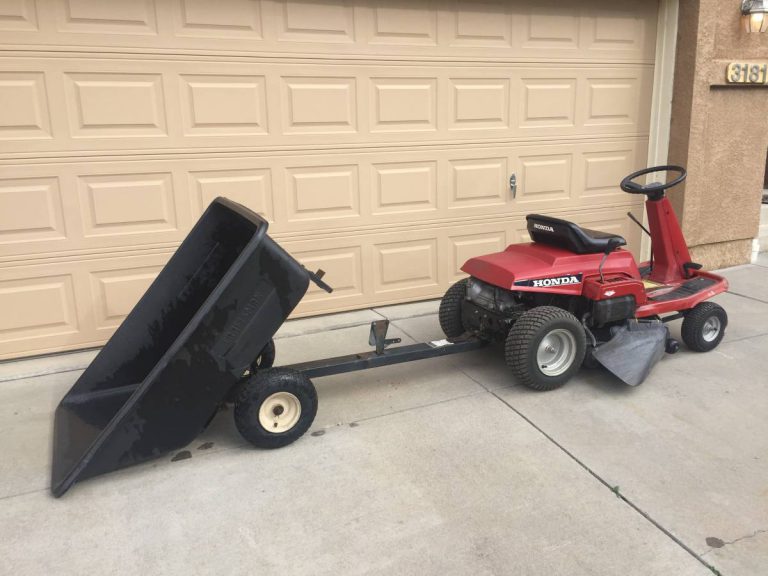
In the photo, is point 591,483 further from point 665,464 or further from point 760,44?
point 760,44

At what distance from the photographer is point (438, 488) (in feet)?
9.79

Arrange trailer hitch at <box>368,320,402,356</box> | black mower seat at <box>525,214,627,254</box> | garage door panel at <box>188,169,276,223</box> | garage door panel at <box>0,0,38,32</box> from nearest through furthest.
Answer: trailer hitch at <box>368,320,402,356</box>
black mower seat at <box>525,214,627,254</box>
garage door panel at <box>0,0,38,32</box>
garage door panel at <box>188,169,276,223</box>

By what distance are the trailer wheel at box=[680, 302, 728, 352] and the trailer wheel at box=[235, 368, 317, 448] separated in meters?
2.75

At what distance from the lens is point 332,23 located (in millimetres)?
4969

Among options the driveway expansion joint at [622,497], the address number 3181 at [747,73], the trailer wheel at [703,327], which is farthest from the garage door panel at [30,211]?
the address number 3181 at [747,73]

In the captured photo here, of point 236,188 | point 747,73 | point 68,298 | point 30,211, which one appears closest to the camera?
point 30,211

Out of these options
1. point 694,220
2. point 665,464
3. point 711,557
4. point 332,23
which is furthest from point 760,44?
point 711,557

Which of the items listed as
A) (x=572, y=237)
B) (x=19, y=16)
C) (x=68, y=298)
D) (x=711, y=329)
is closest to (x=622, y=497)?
(x=572, y=237)

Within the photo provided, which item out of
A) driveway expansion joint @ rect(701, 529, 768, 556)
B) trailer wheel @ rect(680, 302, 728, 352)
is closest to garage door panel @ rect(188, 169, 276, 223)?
trailer wheel @ rect(680, 302, 728, 352)

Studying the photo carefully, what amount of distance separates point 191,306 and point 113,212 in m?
1.36

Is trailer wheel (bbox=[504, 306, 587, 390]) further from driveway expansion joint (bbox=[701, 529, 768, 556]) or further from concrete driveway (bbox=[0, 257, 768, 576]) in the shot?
driveway expansion joint (bbox=[701, 529, 768, 556])

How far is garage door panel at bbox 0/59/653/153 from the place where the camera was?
4.34 meters

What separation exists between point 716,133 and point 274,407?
5.24 meters

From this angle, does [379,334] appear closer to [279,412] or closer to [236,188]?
[279,412]
